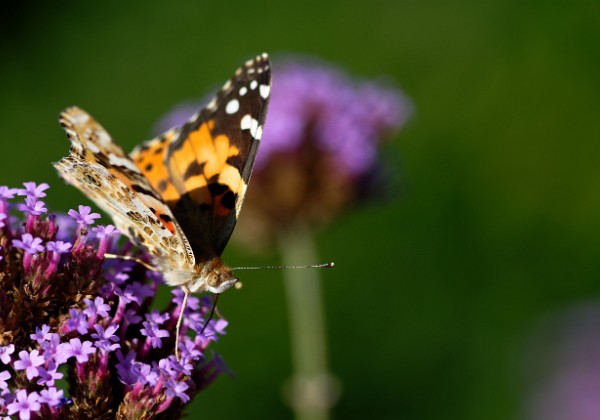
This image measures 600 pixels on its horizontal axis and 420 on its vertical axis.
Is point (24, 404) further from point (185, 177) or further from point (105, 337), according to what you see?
point (185, 177)


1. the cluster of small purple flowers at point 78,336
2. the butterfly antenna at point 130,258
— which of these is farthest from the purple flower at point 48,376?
the butterfly antenna at point 130,258

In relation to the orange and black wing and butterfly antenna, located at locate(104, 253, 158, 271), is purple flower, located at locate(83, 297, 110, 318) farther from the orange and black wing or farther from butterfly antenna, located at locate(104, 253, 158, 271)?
the orange and black wing

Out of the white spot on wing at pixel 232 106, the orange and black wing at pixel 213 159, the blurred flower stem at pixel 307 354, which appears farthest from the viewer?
the blurred flower stem at pixel 307 354

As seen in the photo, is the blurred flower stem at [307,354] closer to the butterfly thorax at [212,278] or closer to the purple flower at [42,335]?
the butterfly thorax at [212,278]

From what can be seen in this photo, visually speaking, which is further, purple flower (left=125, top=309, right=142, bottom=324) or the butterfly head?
the butterfly head

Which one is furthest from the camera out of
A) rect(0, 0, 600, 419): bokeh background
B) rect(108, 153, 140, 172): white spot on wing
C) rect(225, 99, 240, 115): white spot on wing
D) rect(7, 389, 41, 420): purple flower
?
rect(0, 0, 600, 419): bokeh background

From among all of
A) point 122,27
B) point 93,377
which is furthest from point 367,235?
point 93,377

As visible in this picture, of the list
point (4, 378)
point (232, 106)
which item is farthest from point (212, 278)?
point (4, 378)

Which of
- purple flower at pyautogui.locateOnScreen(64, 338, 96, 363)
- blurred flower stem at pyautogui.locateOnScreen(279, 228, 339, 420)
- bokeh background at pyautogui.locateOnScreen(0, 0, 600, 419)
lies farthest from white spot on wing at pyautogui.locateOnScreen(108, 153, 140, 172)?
bokeh background at pyautogui.locateOnScreen(0, 0, 600, 419)
